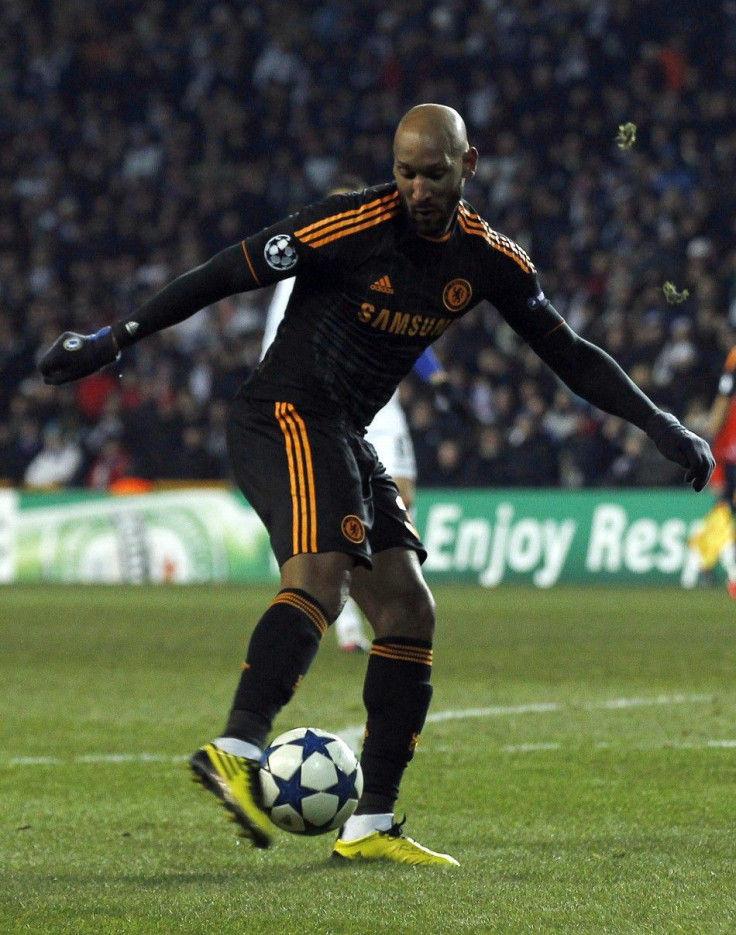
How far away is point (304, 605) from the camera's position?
13.5 feet

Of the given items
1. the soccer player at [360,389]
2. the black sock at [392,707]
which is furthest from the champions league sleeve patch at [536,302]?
the black sock at [392,707]

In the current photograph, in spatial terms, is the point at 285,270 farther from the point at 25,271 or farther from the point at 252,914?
the point at 25,271

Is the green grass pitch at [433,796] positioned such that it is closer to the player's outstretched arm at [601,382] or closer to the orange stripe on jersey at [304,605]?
the orange stripe on jersey at [304,605]

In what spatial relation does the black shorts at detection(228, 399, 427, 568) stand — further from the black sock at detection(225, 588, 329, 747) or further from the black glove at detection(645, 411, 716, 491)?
the black glove at detection(645, 411, 716, 491)

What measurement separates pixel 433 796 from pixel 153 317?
6.86 ft

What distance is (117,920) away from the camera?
3.62 metres

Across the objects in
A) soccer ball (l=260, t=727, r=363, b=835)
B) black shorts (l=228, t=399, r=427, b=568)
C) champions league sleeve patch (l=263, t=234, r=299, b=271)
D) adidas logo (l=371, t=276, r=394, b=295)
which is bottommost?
soccer ball (l=260, t=727, r=363, b=835)

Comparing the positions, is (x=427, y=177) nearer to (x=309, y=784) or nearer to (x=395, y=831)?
(x=309, y=784)

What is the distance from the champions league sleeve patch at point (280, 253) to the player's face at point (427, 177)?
32cm

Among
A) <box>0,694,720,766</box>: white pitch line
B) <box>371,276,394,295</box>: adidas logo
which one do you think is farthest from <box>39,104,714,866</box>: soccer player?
<box>0,694,720,766</box>: white pitch line

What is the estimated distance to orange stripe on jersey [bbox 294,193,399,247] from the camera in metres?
4.29

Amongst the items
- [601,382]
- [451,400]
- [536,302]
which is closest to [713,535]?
[451,400]

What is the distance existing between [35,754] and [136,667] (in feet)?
11.4

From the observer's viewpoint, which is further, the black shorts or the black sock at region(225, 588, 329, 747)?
the black shorts
